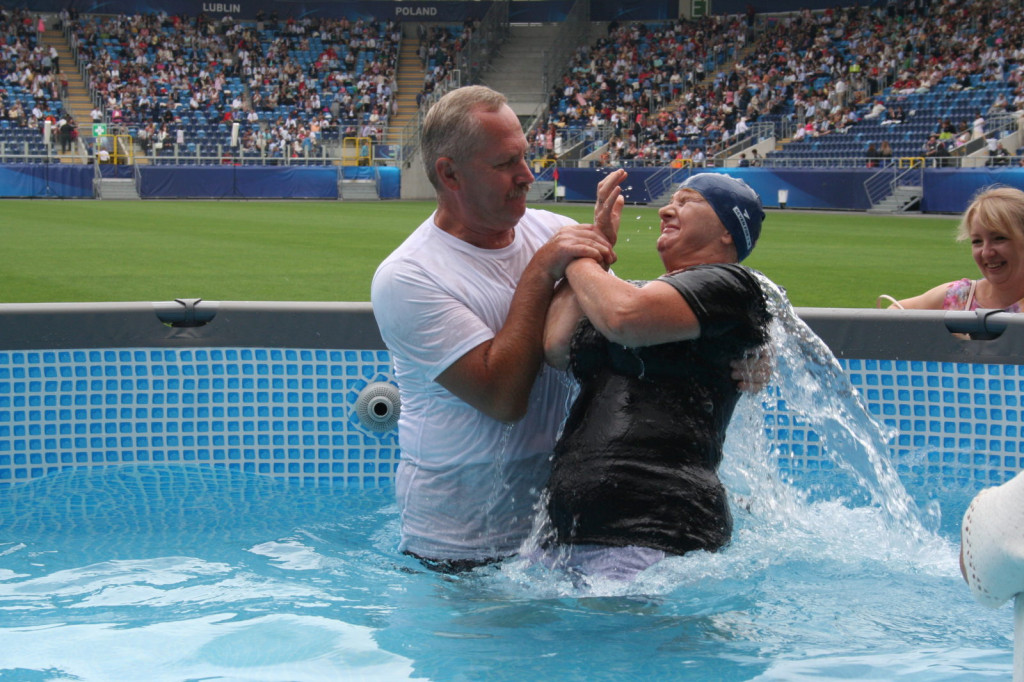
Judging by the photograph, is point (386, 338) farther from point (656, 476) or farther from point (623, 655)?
point (623, 655)

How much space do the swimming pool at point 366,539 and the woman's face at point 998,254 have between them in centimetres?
35

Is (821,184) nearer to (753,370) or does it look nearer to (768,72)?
(768,72)

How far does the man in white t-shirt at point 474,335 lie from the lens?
292 centimetres

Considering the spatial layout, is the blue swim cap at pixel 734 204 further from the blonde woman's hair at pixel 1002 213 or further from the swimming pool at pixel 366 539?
the blonde woman's hair at pixel 1002 213

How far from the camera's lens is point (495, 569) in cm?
329

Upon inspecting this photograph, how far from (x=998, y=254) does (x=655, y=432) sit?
2.58m

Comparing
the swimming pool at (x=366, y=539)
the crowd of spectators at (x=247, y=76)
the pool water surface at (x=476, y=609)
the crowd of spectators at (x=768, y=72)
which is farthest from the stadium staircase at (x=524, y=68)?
the pool water surface at (x=476, y=609)

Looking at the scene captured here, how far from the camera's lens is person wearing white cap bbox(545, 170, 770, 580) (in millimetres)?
2785

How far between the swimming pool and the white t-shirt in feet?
0.56

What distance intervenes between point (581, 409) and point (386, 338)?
60cm

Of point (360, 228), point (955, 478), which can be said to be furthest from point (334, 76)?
point (955, 478)

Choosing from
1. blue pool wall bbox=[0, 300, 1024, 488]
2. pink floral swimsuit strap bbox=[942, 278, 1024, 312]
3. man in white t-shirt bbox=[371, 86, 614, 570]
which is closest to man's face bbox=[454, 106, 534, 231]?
man in white t-shirt bbox=[371, 86, 614, 570]

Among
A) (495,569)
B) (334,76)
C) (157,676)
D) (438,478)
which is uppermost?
(334,76)

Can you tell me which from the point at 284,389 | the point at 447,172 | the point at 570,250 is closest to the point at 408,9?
the point at 284,389
